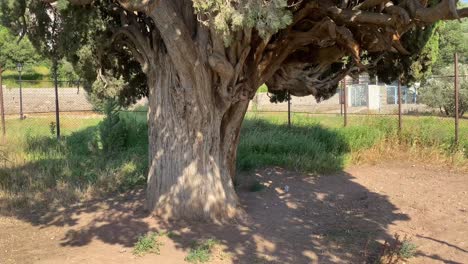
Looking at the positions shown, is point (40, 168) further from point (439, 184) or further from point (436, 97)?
point (436, 97)

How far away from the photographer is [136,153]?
10688mm

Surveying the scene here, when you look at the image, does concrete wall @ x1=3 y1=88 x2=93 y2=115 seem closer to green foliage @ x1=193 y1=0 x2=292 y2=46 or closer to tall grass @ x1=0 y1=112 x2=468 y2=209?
tall grass @ x1=0 y1=112 x2=468 y2=209

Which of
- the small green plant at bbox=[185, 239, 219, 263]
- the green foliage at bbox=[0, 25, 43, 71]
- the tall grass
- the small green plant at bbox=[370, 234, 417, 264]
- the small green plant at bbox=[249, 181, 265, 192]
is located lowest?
the small green plant at bbox=[370, 234, 417, 264]

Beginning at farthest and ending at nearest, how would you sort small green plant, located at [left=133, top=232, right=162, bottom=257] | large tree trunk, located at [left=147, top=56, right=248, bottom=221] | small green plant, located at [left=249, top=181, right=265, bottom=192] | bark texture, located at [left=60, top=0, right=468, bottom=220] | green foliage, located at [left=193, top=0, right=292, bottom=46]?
1. small green plant, located at [left=249, top=181, right=265, bottom=192]
2. large tree trunk, located at [left=147, top=56, right=248, bottom=221]
3. bark texture, located at [left=60, top=0, right=468, bottom=220]
4. small green plant, located at [left=133, top=232, right=162, bottom=257]
5. green foliage, located at [left=193, top=0, right=292, bottom=46]

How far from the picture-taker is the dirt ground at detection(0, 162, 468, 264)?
5.70 m

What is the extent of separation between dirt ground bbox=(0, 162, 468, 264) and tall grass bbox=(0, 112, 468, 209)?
786 millimetres

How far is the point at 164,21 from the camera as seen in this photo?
5.92 meters

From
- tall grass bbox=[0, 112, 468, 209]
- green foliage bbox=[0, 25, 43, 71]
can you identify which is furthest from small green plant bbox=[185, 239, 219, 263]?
green foliage bbox=[0, 25, 43, 71]

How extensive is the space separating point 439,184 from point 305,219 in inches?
128

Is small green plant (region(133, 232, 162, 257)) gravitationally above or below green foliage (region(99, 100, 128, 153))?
below

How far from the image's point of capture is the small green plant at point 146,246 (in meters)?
5.54

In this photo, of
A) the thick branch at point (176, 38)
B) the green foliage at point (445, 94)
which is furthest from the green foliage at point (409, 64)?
the green foliage at point (445, 94)

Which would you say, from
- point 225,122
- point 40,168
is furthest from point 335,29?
point 40,168

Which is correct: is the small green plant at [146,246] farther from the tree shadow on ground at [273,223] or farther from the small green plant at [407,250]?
the small green plant at [407,250]
